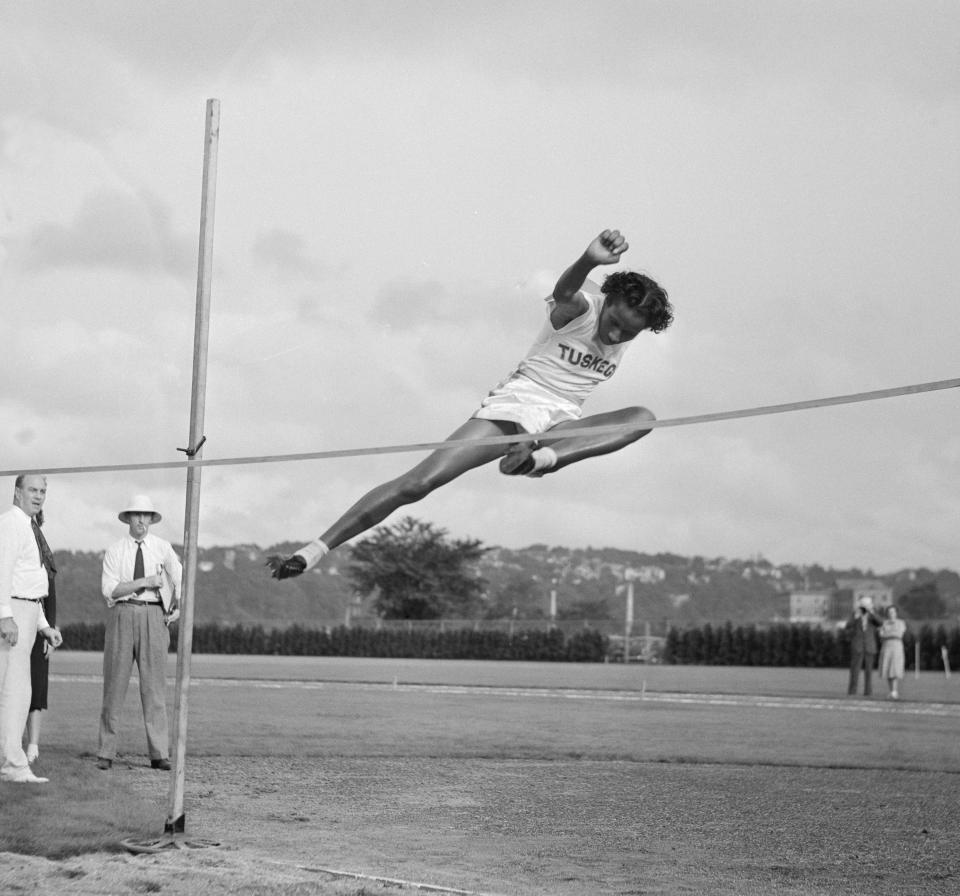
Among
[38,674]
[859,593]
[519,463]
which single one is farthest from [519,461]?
[859,593]

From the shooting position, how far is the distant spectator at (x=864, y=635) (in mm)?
28672

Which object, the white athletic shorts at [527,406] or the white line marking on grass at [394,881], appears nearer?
the white athletic shorts at [527,406]

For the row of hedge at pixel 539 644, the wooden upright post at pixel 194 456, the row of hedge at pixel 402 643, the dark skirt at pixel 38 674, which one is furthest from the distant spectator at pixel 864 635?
the row of hedge at pixel 402 643

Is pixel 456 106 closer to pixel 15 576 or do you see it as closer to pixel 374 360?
pixel 374 360

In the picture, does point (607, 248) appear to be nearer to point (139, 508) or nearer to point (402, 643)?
point (139, 508)

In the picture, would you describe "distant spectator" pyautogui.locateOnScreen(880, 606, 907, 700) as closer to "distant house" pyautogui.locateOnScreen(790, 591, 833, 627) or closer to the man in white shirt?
"distant house" pyautogui.locateOnScreen(790, 591, 833, 627)

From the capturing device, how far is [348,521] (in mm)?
6805

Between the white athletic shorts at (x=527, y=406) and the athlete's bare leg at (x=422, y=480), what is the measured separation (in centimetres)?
7

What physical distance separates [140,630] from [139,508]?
1839 millimetres

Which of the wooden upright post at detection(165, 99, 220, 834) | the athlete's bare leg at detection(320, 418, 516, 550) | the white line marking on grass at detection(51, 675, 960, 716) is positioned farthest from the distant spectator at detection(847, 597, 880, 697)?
the athlete's bare leg at detection(320, 418, 516, 550)

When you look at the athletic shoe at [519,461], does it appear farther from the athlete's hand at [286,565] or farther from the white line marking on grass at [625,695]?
the white line marking on grass at [625,695]

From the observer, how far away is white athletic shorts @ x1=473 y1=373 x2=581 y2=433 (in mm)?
7047

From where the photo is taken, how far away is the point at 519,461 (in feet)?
22.3

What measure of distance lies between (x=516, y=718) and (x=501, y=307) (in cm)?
1520
